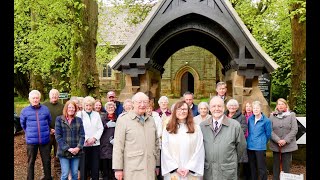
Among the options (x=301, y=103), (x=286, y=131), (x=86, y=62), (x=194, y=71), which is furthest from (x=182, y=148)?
(x=194, y=71)

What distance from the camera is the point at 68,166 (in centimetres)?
631

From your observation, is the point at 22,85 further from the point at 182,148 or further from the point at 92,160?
the point at 182,148

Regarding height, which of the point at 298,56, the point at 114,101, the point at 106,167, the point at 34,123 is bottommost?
the point at 106,167

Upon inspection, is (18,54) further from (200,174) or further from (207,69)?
(207,69)

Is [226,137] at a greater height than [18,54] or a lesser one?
lesser

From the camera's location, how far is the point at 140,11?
19.8 meters

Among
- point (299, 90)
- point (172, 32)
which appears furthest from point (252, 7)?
point (172, 32)

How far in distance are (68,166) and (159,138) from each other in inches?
69.4

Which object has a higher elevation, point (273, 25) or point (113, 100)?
point (273, 25)

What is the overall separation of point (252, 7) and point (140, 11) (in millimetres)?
5853

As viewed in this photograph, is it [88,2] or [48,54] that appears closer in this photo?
[88,2]
